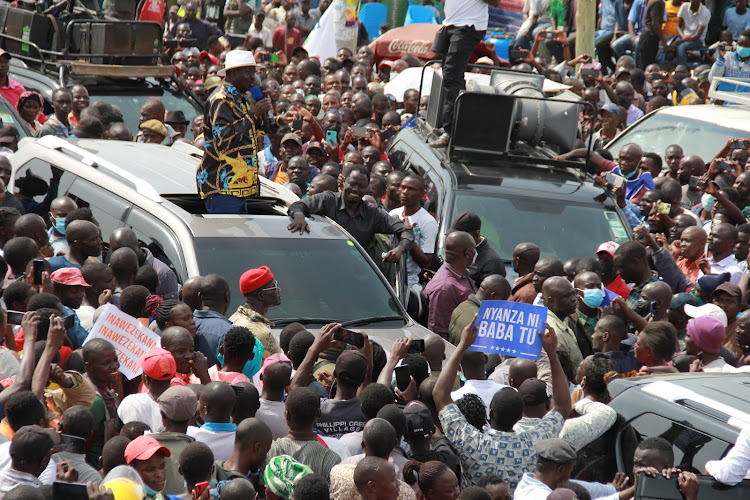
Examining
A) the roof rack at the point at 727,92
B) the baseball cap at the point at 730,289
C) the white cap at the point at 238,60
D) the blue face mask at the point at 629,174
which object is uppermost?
the white cap at the point at 238,60

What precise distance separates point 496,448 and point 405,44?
48.1 ft

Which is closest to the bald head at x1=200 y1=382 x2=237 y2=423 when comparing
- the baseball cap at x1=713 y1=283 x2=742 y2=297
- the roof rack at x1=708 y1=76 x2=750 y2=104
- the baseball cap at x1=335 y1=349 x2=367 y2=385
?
the baseball cap at x1=335 y1=349 x2=367 y2=385

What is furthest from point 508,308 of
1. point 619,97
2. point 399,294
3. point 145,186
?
point 619,97

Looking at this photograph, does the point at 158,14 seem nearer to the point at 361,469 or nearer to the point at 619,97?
the point at 619,97

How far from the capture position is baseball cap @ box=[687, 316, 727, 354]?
6449 millimetres

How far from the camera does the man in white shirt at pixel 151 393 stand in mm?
5262

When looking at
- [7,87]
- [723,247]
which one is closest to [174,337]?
[723,247]

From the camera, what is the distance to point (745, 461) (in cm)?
455

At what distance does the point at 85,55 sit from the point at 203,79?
4114 mm

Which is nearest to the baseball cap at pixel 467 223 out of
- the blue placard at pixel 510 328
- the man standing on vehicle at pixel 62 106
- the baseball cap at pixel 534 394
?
the blue placard at pixel 510 328

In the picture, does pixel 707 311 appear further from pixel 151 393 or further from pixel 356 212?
pixel 151 393

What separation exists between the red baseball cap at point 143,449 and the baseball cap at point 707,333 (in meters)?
3.39

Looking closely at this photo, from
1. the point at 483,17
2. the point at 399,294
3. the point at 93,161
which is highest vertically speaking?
the point at 483,17

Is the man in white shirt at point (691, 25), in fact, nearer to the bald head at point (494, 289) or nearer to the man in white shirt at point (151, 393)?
the bald head at point (494, 289)
